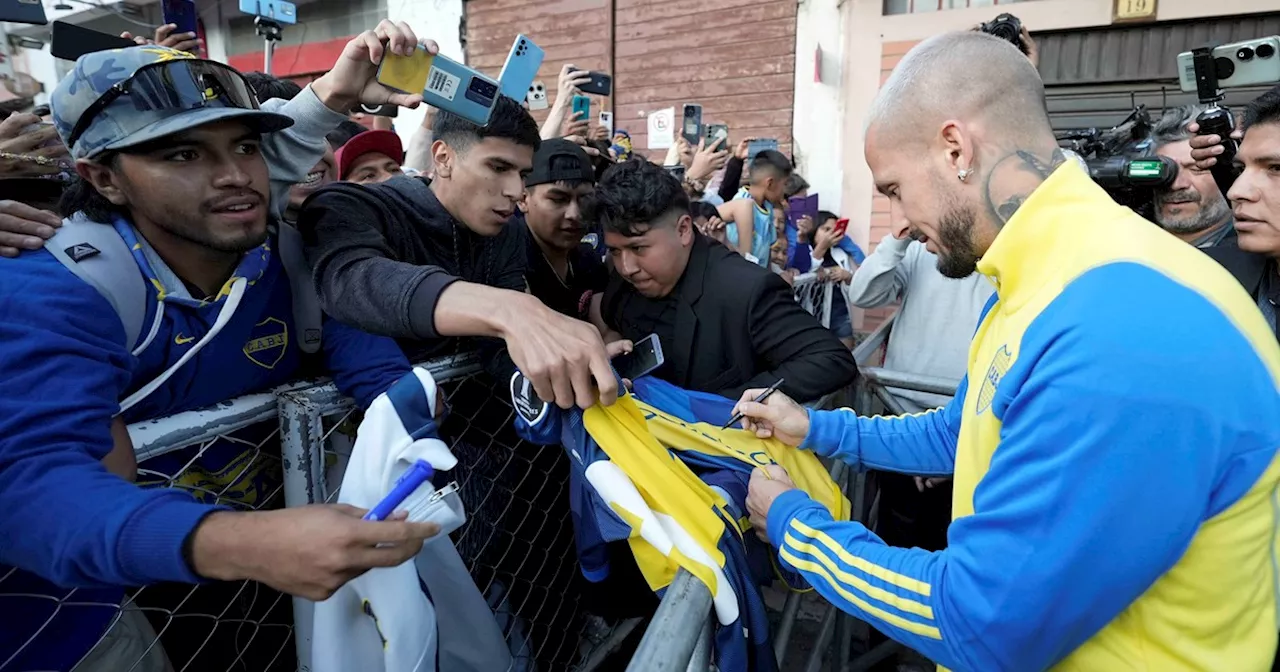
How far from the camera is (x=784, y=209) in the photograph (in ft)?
18.4

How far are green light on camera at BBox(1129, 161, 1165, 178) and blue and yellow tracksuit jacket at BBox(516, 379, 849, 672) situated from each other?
201 centimetres

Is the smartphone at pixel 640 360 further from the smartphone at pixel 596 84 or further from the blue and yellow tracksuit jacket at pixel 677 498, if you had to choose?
the smartphone at pixel 596 84

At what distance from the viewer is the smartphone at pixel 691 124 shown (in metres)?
4.49

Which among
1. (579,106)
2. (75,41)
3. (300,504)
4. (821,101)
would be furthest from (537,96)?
(821,101)

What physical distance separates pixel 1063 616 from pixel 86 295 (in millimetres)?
1603

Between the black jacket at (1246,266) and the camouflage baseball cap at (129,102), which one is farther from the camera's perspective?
the black jacket at (1246,266)

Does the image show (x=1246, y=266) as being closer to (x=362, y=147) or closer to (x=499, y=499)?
(x=499, y=499)

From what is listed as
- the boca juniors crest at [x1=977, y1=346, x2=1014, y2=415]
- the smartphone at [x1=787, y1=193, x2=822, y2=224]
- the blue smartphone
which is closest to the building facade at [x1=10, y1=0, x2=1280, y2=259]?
the smartphone at [x1=787, y1=193, x2=822, y2=224]

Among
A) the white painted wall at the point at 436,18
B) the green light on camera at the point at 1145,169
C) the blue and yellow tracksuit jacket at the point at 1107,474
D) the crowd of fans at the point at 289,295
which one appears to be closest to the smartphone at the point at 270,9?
the crowd of fans at the point at 289,295

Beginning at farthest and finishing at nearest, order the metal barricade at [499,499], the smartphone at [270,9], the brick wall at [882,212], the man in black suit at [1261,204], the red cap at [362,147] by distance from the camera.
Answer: the brick wall at [882,212] < the smartphone at [270,9] < the red cap at [362,147] < the man in black suit at [1261,204] < the metal barricade at [499,499]

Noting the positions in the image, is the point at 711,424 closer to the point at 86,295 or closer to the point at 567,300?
the point at 567,300

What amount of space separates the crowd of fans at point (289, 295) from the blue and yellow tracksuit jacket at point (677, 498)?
0.40 ft

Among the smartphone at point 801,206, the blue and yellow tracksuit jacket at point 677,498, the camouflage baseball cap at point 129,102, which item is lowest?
the blue and yellow tracksuit jacket at point 677,498

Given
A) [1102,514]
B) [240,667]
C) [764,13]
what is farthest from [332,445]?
[764,13]
